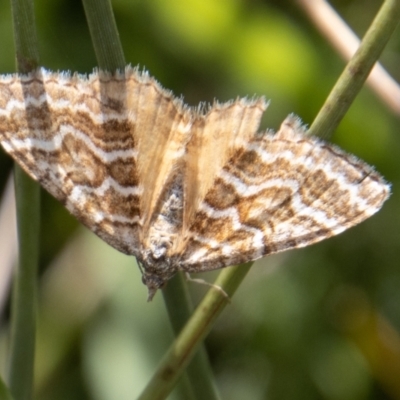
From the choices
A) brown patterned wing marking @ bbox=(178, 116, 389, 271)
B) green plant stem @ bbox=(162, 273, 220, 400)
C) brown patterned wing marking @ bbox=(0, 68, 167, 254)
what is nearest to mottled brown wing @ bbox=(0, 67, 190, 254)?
brown patterned wing marking @ bbox=(0, 68, 167, 254)

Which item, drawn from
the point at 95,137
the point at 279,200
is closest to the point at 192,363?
the point at 279,200

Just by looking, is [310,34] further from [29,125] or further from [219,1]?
[29,125]

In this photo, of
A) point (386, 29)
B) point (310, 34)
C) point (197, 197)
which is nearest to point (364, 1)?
point (310, 34)

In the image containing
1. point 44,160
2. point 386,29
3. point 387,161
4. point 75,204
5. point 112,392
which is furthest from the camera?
point 387,161

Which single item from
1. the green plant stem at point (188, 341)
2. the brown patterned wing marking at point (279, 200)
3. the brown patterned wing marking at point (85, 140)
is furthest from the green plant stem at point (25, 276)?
the brown patterned wing marking at point (279, 200)

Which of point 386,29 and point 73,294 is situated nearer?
point 386,29

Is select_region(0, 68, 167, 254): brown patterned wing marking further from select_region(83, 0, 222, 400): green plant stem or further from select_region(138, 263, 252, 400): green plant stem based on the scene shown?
select_region(138, 263, 252, 400): green plant stem
